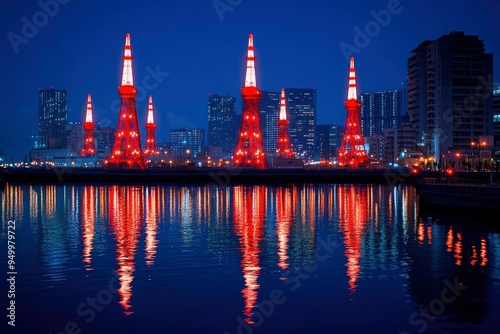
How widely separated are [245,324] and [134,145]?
3727 inches

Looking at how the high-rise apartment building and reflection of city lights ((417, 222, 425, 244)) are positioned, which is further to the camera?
the high-rise apartment building

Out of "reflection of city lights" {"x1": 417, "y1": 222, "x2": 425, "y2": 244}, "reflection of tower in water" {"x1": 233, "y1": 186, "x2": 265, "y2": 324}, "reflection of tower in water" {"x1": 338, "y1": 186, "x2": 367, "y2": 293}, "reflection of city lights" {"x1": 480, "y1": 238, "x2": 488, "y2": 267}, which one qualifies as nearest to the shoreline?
"reflection of tower in water" {"x1": 338, "y1": 186, "x2": 367, "y2": 293}

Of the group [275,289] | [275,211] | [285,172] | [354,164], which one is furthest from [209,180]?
[275,289]

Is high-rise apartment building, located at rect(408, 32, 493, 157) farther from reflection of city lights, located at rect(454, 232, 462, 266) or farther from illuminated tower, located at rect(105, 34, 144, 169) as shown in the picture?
reflection of city lights, located at rect(454, 232, 462, 266)

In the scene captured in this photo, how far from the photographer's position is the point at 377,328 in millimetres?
14086

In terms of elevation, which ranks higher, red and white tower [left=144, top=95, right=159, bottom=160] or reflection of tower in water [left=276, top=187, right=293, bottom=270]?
red and white tower [left=144, top=95, right=159, bottom=160]

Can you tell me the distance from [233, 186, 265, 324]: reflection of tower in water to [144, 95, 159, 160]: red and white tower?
3672 inches

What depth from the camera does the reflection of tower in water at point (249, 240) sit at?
55.1 ft

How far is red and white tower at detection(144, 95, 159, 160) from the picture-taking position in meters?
140

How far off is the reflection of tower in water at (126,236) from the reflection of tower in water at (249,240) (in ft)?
10.4

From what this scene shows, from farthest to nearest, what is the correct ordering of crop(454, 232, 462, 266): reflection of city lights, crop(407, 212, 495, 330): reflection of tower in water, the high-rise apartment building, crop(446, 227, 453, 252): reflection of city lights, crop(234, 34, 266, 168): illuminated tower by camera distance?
the high-rise apartment building, crop(234, 34, 266, 168): illuminated tower, crop(446, 227, 453, 252): reflection of city lights, crop(454, 232, 462, 266): reflection of city lights, crop(407, 212, 495, 330): reflection of tower in water

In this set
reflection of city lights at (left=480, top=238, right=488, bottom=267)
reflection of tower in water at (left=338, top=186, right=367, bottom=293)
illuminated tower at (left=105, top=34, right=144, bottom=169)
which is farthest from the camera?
illuminated tower at (left=105, top=34, right=144, bottom=169)

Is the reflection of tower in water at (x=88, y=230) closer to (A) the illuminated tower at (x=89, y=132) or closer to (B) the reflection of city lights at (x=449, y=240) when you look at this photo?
(B) the reflection of city lights at (x=449, y=240)

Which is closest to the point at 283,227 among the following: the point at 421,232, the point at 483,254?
the point at 421,232
